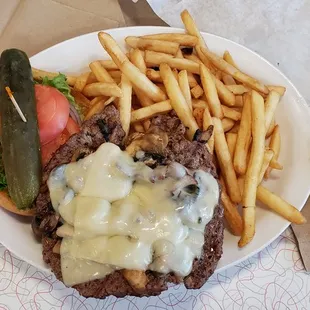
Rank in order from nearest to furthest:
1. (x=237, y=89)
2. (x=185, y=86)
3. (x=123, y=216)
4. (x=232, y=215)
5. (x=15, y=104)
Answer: (x=123, y=216) → (x=15, y=104) → (x=232, y=215) → (x=185, y=86) → (x=237, y=89)

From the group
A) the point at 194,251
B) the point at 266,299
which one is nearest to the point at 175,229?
the point at 194,251

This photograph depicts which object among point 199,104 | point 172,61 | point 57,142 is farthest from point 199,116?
point 57,142

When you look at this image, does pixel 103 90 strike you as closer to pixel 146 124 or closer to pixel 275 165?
pixel 146 124

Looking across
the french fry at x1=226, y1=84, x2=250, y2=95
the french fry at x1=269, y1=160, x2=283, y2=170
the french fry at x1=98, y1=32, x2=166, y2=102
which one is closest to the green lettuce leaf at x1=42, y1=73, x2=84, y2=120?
the french fry at x1=98, y1=32, x2=166, y2=102

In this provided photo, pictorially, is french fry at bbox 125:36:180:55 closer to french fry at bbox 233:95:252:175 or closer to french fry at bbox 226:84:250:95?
french fry at bbox 226:84:250:95

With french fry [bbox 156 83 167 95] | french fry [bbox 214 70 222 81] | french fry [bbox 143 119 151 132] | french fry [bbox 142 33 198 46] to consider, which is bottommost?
french fry [bbox 143 119 151 132]

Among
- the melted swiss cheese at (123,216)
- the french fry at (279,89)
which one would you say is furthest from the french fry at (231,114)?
the melted swiss cheese at (123,216)

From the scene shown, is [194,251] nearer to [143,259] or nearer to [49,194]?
[143,259]
